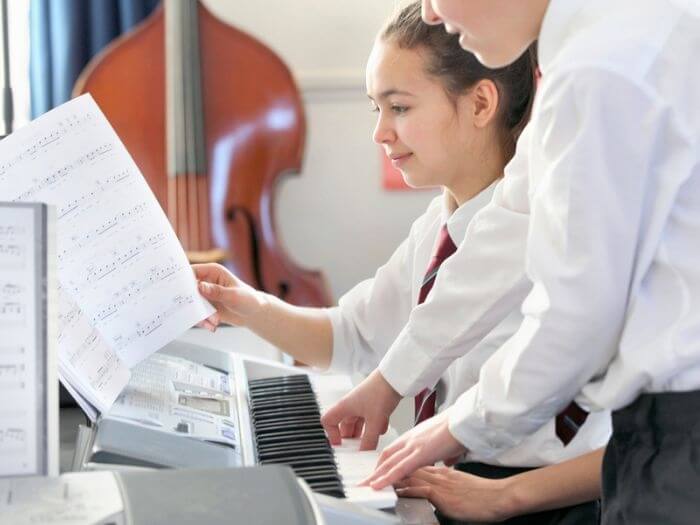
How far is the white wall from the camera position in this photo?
9.82ft

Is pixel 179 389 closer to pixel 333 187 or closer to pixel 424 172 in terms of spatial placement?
pixel 424 172

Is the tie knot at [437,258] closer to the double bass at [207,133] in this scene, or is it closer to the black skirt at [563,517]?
the black skirt at [563,517]

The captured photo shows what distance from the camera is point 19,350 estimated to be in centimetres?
80

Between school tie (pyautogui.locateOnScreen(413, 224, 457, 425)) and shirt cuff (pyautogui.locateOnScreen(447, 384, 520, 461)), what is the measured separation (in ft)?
1.09

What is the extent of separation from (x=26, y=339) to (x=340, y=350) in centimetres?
76

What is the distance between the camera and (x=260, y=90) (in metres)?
2.72

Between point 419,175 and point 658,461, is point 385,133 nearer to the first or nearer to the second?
point 419,175

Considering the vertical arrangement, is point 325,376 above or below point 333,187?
above

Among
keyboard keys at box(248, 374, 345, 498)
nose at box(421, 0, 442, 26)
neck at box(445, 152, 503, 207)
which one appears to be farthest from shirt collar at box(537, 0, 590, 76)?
neck at box(445, 152, 503, 207)

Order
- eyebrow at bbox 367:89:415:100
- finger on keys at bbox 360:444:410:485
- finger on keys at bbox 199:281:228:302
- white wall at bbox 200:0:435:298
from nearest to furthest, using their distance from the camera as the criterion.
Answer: finger on keys at bbox 360:444:410:485
finger on keys at bbox 199:281:228:302
eyebrow at bbox 367:89:415:100
white wall at bbox 200:0:435:298

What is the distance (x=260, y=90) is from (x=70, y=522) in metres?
2.06

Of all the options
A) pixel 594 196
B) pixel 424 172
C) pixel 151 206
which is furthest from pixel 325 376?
pixel 594 196

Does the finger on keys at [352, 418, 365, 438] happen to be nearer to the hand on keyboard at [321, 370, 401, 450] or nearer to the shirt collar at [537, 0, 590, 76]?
the hand on keyboard at [321, 370, 401, 450]

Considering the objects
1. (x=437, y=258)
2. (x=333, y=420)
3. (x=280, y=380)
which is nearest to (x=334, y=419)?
(x=333, y=420)
